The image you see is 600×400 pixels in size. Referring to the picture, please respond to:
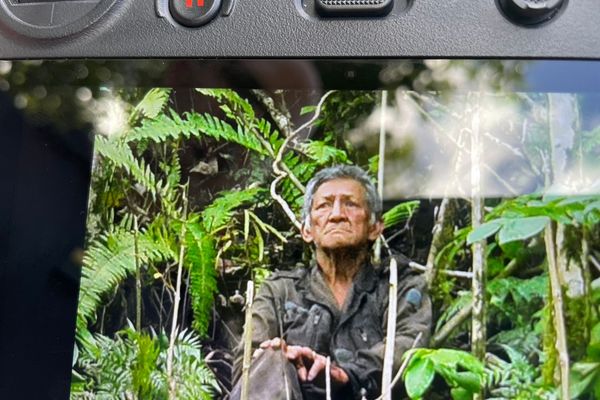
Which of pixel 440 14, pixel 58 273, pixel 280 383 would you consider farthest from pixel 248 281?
pixel 440 14

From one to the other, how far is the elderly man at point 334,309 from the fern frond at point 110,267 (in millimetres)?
127

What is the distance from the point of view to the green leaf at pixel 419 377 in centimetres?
→ 67

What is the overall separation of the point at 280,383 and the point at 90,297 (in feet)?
0.71

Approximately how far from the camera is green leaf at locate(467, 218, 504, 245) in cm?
68

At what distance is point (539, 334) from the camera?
0.67 meters

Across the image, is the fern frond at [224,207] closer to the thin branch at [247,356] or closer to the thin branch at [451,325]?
the thin branch at [247,356]

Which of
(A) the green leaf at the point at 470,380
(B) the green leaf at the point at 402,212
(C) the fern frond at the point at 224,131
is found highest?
(C) the fern frond at the point at 224,131

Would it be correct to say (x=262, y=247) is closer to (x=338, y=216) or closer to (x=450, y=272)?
(x=338, y=216)

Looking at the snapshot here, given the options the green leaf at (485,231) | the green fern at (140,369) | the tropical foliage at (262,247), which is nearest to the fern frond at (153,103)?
the tropical foliage at (262,247)

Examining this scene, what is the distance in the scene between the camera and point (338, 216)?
72 centimetres

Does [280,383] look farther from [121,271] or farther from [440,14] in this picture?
[440,14]

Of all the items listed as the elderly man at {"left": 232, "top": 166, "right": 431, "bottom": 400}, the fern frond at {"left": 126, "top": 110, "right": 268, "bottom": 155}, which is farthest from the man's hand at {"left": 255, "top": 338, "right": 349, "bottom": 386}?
the fern frond at {"left": 126, "top": 110, "right": 268, "bottom": 155}

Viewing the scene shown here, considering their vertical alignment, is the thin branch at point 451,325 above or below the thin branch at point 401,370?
above

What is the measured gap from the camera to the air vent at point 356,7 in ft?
2.32
